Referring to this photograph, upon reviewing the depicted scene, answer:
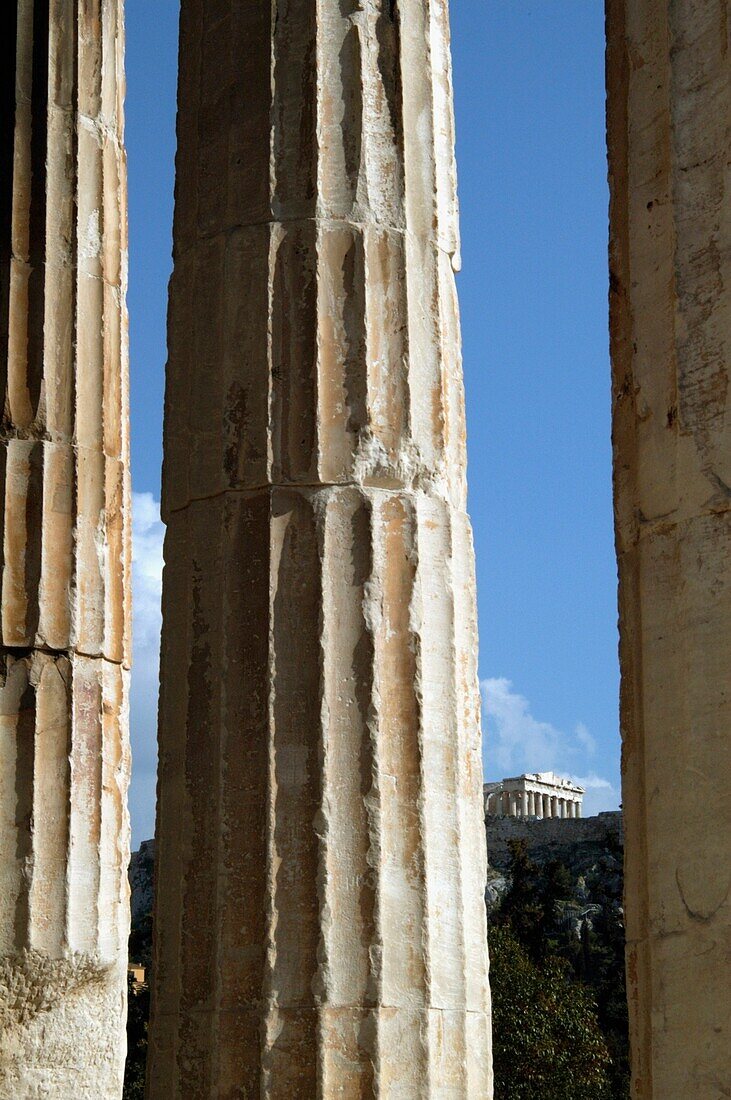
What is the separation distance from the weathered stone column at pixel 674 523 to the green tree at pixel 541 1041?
5104 centimetres

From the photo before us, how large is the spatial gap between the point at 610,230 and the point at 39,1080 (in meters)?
9.88

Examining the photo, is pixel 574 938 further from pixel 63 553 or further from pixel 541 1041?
pixel 63 553

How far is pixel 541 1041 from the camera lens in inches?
2313

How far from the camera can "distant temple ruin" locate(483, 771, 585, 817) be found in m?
137

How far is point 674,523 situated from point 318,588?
3387 mm

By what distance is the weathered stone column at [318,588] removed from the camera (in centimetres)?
1042

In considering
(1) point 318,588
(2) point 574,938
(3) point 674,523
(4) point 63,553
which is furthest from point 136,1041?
(3) point 674,523

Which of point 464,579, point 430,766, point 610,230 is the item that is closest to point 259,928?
Result: point 430,766

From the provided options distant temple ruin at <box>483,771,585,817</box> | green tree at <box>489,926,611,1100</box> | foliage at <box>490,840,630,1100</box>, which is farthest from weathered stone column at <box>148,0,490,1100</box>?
distant temple ruin at <box>483,771,585,817</box>

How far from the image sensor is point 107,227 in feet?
60.1

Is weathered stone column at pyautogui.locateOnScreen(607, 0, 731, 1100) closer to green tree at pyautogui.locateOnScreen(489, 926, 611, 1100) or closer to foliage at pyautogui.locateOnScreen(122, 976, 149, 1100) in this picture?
foliage at pyautogui.locateOnScreen(122, 976, 149, 1100)

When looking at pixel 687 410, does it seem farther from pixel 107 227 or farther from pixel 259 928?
pixel 107 227

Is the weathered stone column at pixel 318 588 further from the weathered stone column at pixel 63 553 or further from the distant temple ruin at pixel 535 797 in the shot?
the distant temple ruin at pixel 535 797

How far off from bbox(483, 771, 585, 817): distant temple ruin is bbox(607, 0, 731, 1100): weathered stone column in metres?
125
